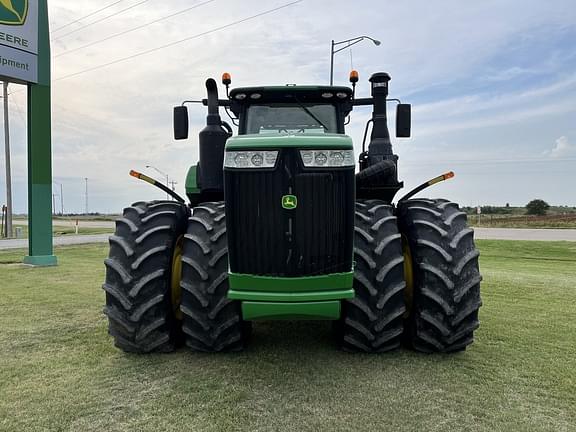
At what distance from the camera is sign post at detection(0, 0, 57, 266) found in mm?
11023

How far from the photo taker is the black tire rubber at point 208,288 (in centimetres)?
367

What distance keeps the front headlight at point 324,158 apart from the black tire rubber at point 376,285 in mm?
706

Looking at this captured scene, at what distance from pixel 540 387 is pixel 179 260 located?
2994 millimetres

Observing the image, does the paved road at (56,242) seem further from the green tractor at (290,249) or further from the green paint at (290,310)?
Result: the green paint at (290,310)

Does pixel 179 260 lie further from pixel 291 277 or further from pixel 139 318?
pixel 291 277

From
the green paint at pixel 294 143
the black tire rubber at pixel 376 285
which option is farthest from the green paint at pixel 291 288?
the green paint at pixel 294 143

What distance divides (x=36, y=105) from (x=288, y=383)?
10.7m

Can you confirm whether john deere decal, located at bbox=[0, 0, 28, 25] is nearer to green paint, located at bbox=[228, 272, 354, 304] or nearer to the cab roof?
the cab roof

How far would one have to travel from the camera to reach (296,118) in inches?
182

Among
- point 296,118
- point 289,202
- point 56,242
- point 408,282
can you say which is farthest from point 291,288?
point 56,242

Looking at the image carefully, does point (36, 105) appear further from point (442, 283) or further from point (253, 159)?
point (442, 283)

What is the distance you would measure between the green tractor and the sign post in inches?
318

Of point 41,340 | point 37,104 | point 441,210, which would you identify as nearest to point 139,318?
point 41,340

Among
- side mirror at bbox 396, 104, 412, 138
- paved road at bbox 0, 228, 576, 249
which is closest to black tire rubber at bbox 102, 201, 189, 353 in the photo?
side mirror at bbox 396, 104, 412, 138
